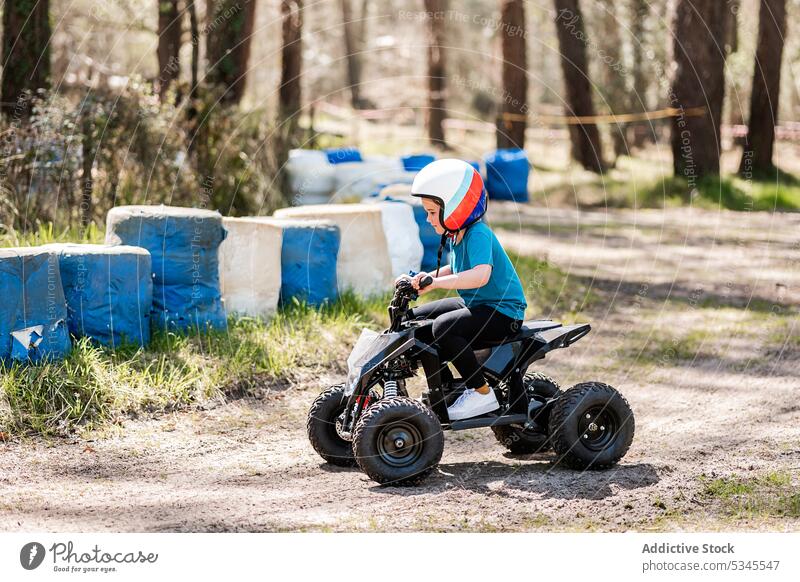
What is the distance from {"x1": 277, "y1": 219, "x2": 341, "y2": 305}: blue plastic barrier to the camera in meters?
9.34

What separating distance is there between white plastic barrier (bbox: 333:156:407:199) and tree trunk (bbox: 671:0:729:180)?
20.6ft

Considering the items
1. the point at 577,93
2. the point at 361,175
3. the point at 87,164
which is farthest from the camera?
the point at 577,93

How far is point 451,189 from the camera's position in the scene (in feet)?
19.6

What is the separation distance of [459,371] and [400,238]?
4.38 m

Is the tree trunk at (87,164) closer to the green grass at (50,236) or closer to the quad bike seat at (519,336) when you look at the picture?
the green grass at (50,236)

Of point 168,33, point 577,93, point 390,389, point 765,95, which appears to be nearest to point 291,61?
point 168,33

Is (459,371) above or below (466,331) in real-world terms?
below

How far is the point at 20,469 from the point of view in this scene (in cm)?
629

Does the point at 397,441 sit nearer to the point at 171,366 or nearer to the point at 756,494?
the point at 756,494

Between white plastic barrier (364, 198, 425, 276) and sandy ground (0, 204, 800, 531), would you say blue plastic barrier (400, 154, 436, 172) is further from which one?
sandy ground (0, 204, 800, 531)

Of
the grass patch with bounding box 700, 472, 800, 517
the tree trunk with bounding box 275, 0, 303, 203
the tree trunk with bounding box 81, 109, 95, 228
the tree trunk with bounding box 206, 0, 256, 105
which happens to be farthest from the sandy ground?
the tree trunk with bounding box 275, 0, 303, 203

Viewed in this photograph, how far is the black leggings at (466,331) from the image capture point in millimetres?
5973

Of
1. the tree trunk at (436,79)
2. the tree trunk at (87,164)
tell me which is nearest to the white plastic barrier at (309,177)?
the tree trunk at (87,164)

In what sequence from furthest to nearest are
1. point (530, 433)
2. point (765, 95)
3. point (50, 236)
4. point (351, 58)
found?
point (351, 58) → point (765, 95) → point (50, 236) → point (530, 433)
